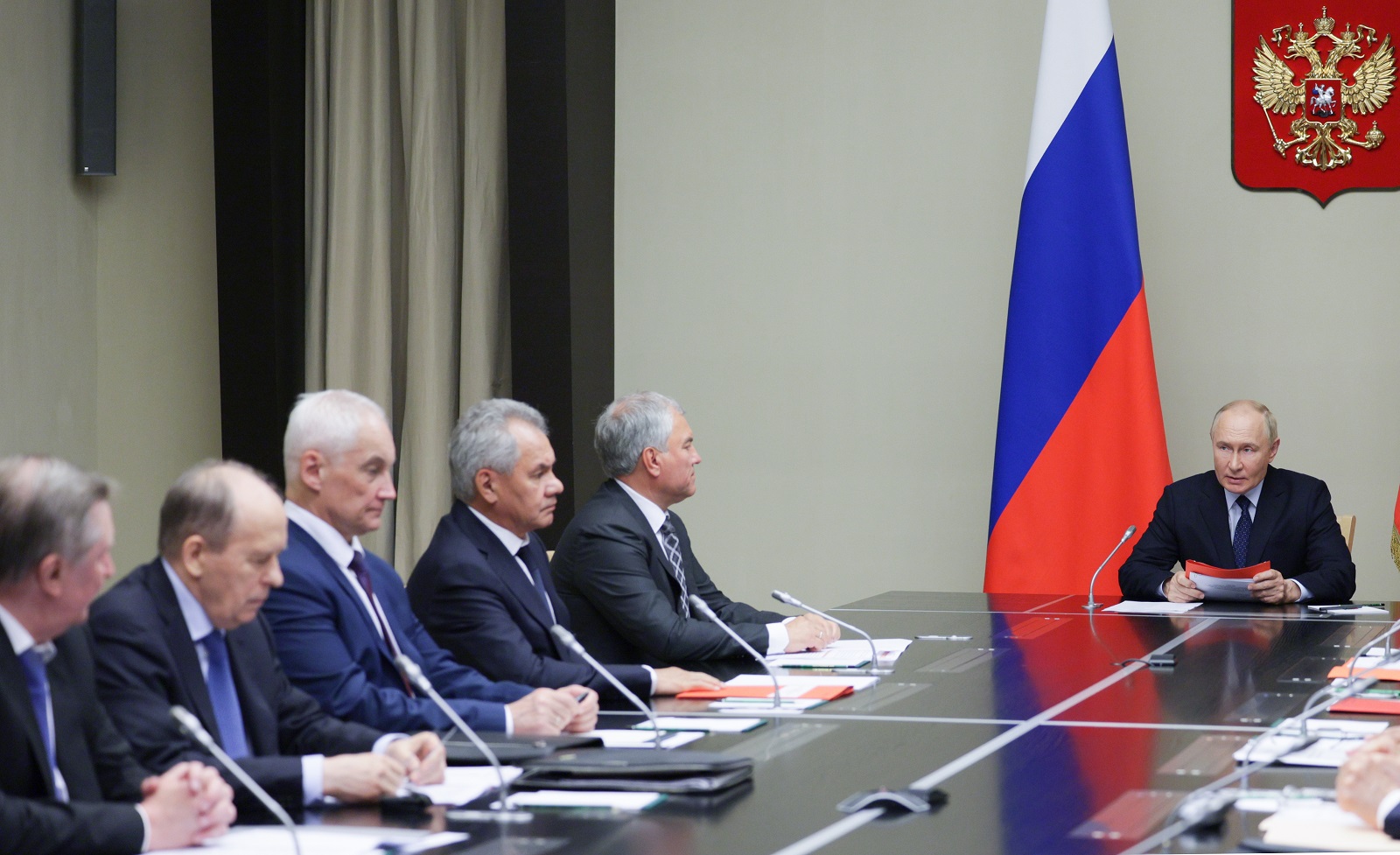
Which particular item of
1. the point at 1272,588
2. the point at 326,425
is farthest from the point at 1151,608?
the point at 326,425

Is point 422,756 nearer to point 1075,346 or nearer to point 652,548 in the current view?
point 652,548

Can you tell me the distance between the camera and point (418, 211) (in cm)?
684

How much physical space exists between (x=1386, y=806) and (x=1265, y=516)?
3.56m

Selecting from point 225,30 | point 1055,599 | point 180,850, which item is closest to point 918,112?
point 1055,599

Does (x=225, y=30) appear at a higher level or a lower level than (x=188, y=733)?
higher

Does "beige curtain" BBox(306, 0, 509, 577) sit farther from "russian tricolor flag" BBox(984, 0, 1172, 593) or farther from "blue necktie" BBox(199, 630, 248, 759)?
"blue necktie" BBox(199, 630, 248, 759)

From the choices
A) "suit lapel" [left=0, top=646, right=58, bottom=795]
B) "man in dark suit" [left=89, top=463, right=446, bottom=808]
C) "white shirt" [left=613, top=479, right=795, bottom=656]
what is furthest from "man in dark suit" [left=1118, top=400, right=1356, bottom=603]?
"suit lapel" [left=0, top=646, right=58, bottom=795]

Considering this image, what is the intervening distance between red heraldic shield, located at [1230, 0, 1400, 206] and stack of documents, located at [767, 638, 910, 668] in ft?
10.3

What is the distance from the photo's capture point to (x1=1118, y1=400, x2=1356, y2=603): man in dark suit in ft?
17.8

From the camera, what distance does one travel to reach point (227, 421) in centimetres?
688

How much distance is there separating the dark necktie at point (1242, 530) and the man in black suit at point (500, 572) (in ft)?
8.63

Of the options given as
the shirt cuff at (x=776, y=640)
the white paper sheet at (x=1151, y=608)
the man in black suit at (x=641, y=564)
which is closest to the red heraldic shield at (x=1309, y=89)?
the white paper sheet at (x=1151, y=608)

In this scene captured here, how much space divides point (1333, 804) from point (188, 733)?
1.60 metres

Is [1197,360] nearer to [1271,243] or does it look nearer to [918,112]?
[1271,243]
